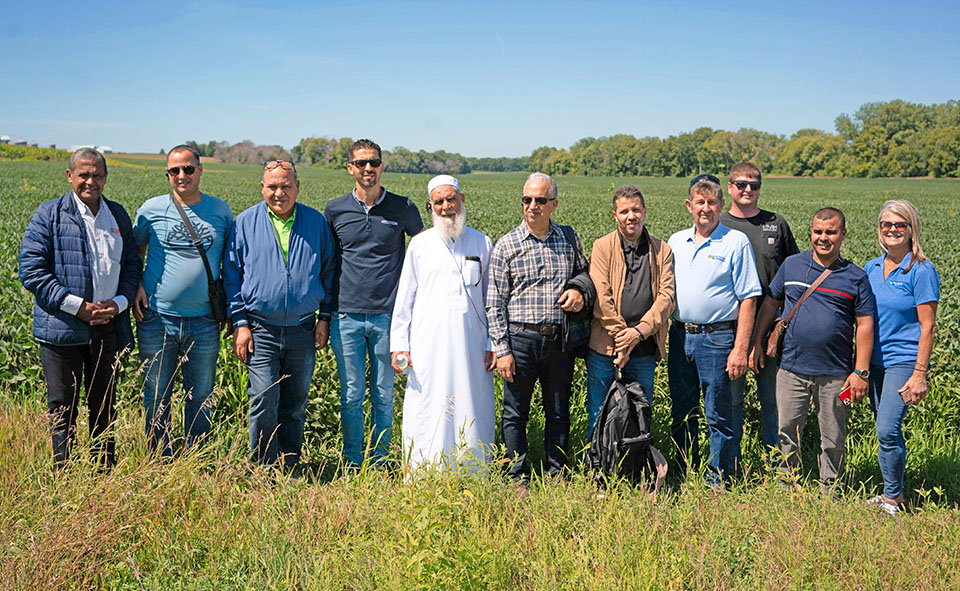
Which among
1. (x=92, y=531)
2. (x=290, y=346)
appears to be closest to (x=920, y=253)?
(x=290, y=346)

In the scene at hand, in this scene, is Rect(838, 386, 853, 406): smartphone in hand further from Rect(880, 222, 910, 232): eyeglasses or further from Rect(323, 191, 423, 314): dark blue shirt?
Rect(323, 191, 423, 314): dark blue shirt

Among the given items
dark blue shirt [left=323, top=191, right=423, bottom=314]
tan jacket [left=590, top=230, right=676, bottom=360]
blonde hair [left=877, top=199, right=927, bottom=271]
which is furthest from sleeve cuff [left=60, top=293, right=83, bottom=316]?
blonde hair [left=877, top=199, right=927, bottom=271]

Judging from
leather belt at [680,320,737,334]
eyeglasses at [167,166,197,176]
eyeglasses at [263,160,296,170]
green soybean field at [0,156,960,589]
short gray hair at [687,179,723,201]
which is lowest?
green soybean field at [0,156,960,589]

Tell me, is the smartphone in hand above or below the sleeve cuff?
below

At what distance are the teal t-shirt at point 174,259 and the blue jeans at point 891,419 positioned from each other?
471 cm

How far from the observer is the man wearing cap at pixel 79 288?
4.07 metres

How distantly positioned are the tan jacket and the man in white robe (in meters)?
0.81

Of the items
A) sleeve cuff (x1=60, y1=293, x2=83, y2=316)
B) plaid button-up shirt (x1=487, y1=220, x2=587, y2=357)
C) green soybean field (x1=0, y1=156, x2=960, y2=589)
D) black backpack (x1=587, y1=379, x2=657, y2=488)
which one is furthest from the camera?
plaid button-up shirt (x1=487, y1=220, x2=587, y2=357)

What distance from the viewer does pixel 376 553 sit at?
122 inches

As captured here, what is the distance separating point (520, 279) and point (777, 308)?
1910 millimetres

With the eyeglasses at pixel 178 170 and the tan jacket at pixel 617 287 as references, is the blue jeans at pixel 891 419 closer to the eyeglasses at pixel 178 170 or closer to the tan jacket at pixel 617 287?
the tan jacket at pixel 617 287

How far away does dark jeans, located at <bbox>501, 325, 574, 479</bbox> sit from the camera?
174 inches

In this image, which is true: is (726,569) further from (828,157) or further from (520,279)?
(828,157)

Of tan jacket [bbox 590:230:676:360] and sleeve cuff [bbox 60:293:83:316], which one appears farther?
tan jacket [bbox 590:230:676:360]
